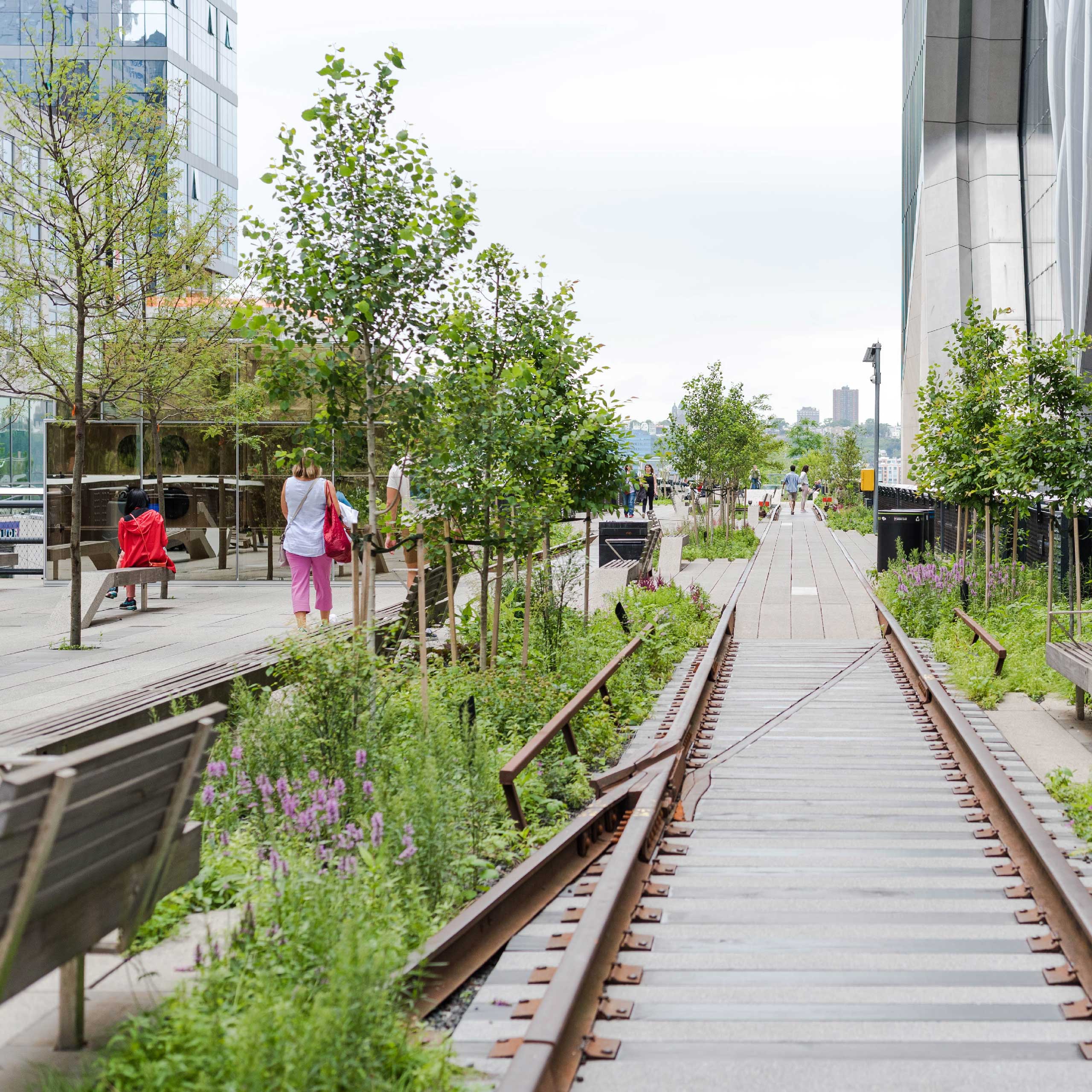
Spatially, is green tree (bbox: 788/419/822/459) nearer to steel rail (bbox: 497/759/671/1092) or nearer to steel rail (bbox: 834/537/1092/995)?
steel rail (bbox: 834/537/1092/995)

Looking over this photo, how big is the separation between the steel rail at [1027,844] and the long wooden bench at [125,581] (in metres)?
9.91

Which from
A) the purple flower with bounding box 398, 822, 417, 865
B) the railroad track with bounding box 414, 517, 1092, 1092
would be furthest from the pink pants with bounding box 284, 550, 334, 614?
the purple flower with bounding box 398, 822, 417, 865

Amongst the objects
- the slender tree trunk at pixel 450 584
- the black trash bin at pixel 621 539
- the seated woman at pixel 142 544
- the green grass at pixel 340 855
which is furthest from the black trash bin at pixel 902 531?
the green grass at pixel 340 855

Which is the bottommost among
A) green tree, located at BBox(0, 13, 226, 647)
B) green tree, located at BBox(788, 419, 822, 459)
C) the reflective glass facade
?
green tree, located at BBox(0, 13, 226, 647)

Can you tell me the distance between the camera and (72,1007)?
11.4 feet

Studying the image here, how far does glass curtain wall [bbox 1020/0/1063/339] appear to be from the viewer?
34.2 m

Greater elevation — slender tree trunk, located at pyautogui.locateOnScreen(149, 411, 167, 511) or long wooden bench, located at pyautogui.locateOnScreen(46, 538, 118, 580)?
slender tree trunk, located at pyautogui.locateOnScreen(149, 411, 167, 511)

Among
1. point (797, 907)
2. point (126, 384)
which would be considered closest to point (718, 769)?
point (797, 907)

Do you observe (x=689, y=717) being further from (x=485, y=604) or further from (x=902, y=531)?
(x=902, y=531)

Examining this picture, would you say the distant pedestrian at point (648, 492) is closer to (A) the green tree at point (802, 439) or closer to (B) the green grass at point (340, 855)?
(B) the green grass at point (340, 855)

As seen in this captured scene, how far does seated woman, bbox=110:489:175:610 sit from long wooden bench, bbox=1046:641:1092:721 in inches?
452

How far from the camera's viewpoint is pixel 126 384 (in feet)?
55.6

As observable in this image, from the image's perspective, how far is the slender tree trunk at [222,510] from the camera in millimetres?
21000

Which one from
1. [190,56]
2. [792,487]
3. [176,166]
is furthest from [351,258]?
[190,56]
